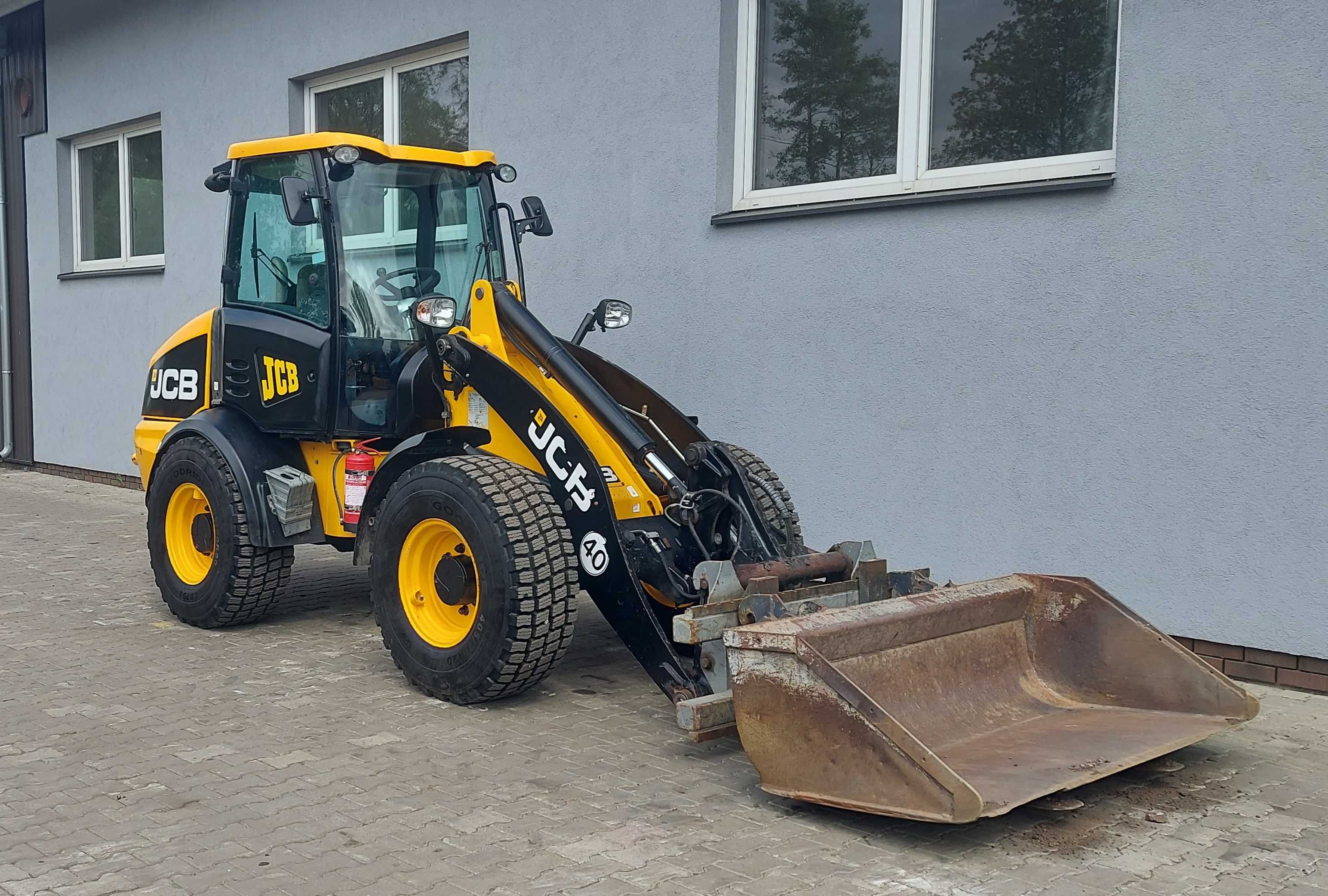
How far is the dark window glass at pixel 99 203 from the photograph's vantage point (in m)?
12.8

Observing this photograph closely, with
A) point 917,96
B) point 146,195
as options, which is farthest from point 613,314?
point 146,195

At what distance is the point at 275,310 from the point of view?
6.20 meters

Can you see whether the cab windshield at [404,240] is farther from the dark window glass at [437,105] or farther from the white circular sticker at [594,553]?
the dark window glass at [437,105]

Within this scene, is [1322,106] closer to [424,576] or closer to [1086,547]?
[1086,547]

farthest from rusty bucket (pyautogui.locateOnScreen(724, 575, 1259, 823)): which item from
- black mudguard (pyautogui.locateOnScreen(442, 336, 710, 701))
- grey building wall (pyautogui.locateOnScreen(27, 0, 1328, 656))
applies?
grey building wall (pyautogui.locateOnScreen(27, 0, 1328, 656))

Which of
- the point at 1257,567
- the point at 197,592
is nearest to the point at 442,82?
the point at 197,592

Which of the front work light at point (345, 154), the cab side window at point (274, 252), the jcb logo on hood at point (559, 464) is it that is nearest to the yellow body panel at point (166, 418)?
the cab side window at point (274, 252)

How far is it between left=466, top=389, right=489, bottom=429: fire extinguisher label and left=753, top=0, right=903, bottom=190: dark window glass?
263cm

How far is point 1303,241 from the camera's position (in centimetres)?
512

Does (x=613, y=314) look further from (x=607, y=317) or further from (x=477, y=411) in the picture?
→ (x=477, y=411)

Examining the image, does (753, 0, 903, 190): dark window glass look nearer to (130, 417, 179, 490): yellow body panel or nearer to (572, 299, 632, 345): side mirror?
(572, 299, 632, 345): side mirror

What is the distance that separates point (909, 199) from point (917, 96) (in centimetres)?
61

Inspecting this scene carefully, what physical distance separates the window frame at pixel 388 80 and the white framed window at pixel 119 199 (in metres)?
2.34

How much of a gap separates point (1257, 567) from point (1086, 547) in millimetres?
764
